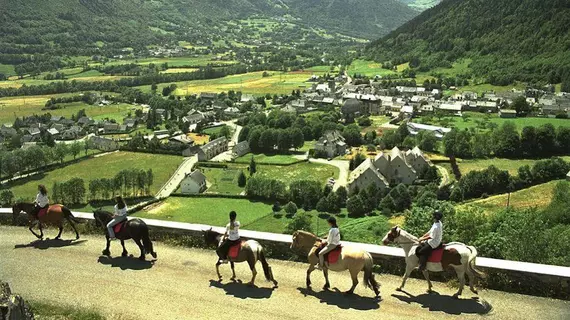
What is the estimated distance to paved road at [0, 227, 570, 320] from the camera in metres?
11.3

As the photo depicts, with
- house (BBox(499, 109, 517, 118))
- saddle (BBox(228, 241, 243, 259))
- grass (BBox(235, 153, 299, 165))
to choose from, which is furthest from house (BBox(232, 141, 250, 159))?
saddle (BBox(228, 241, 243, 259))

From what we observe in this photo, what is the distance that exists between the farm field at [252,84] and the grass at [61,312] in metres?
135

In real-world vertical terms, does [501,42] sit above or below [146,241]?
above

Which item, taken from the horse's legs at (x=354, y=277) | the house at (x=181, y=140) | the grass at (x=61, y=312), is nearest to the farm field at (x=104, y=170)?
the house at (x=181, y=140)

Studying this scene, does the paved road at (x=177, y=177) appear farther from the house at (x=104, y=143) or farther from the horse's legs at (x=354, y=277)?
the horse's legs at (x=354, y=277)

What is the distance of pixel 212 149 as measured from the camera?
86625mm

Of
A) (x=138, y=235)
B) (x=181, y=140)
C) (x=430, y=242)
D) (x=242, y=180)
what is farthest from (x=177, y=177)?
(x=430, y=242)

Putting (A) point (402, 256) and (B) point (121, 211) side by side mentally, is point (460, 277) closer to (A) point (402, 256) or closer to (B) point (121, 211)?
(A) point (402, 256)

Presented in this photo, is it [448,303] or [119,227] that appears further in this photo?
[119,227]

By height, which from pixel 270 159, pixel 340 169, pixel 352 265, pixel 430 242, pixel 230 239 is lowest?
pixel 340 169

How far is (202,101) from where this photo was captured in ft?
436

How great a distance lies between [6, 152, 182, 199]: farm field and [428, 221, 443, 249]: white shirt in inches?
2270

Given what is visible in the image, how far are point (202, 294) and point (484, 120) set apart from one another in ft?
319

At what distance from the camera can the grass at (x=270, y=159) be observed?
7906cm
